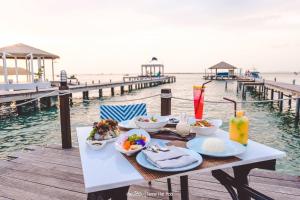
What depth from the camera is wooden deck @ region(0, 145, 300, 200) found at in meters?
2.37

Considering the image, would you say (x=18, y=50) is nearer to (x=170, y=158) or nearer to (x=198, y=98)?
(x=198, y=98)

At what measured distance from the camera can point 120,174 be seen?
106cm

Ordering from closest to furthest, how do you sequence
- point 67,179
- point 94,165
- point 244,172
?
point 94,165, point 244,172, point 67,179

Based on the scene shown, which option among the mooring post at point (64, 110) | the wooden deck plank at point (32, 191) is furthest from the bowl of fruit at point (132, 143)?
the mooring post at point (64, 110)

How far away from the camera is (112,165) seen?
118cm

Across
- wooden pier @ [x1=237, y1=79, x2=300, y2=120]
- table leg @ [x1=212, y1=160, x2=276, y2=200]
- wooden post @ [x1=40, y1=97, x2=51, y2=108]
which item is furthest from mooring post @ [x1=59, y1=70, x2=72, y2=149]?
wooden post @ [x1=40, y1=97, x2=51, y2=108]

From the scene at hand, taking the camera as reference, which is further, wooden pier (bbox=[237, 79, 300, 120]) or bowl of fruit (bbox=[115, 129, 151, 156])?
wooden pier (bbox=[237, 79, 300, 120])

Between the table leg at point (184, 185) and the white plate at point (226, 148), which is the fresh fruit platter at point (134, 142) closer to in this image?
the white plate at point (226, 148)

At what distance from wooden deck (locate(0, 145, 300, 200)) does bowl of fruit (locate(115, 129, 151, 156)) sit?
1.20m

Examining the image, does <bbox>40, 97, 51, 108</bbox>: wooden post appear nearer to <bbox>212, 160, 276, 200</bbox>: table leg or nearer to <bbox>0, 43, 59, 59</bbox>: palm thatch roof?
<bbox>0, 43, 59, 59</bbox>: palm thatch roof

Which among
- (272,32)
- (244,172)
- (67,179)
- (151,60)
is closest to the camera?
(244,172)

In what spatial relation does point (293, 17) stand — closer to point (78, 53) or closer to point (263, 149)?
point (263, 149)

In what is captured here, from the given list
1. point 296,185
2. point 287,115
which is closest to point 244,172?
point 296,185

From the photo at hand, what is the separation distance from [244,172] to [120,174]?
836 millimetres
